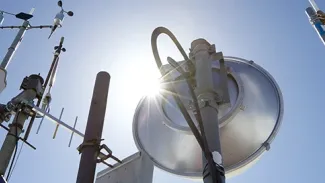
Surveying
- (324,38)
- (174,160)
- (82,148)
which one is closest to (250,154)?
(174,160)

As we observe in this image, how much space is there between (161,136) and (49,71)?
1117cm

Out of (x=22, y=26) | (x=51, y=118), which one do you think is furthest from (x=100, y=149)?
(x=22, y=26)

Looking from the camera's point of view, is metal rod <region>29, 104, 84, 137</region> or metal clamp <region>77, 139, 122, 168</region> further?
metal rod <region>29, 104, 84, 137</region>

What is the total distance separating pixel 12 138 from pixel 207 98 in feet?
30.4

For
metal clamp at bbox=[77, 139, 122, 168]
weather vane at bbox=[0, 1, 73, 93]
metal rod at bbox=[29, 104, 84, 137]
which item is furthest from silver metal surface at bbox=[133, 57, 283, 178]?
weather vane at bbox=[0, 1, 73, 93]

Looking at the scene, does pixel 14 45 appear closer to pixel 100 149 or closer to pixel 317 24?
pixel 317 24

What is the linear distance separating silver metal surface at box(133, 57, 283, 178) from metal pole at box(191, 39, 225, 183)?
13.8 inches

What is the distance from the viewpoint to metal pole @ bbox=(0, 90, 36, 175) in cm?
1070

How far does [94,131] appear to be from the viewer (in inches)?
134

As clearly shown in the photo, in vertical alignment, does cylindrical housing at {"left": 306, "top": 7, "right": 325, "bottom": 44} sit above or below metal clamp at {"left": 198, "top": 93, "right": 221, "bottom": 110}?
above

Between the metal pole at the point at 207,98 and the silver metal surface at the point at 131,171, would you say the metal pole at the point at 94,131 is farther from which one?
the metal pole at the point at 207,98

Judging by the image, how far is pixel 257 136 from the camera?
4.55 m

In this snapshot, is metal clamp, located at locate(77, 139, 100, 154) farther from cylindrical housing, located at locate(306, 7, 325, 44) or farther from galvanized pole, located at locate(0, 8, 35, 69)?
galvanized pole, located at locate(0, 8, 35, 69)

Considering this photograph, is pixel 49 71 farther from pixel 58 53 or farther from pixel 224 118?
pixel 224 118
